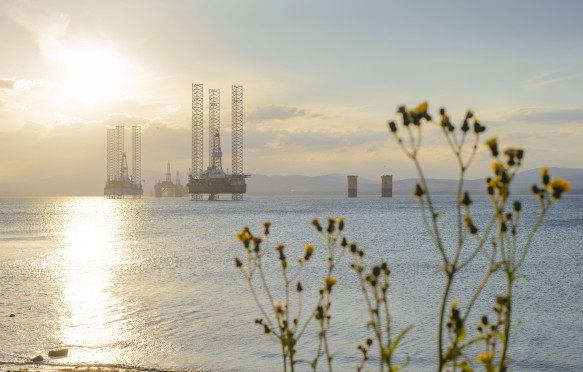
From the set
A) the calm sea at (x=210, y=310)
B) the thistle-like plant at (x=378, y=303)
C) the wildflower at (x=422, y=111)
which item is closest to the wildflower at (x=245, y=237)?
the thistle-like plant at (x=378, y=303)

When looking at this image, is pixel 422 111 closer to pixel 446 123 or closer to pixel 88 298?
pixel 446 123

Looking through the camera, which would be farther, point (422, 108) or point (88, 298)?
point (88, 298)

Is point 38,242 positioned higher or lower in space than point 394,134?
lower

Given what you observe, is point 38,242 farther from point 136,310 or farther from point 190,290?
point 136,310

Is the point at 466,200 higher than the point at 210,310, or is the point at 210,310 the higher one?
the point at 466,200

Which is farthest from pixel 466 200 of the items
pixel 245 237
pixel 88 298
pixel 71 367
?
pixel 88 298

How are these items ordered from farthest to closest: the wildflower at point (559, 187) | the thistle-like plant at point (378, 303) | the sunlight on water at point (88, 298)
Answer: the sunlight on water at point (88, 298), the thistle-like plant at point (378, 303), the wildflower at point (559, 187)

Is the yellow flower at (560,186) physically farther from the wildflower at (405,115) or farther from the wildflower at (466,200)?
the wildflower at (405,115)

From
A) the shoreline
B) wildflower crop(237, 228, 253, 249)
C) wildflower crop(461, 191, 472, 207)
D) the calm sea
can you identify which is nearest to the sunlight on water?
the calm sea

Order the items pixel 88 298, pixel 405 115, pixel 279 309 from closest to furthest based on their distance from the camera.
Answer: pixel 405 115 → pixel 279 309 → pixel 88 298

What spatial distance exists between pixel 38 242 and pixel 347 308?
142ft

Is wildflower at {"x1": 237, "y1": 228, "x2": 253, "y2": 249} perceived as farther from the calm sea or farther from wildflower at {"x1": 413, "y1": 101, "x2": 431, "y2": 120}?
the calm sea

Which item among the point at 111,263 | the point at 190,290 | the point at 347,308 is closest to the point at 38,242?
the point at 111,263

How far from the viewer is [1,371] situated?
14281mm
